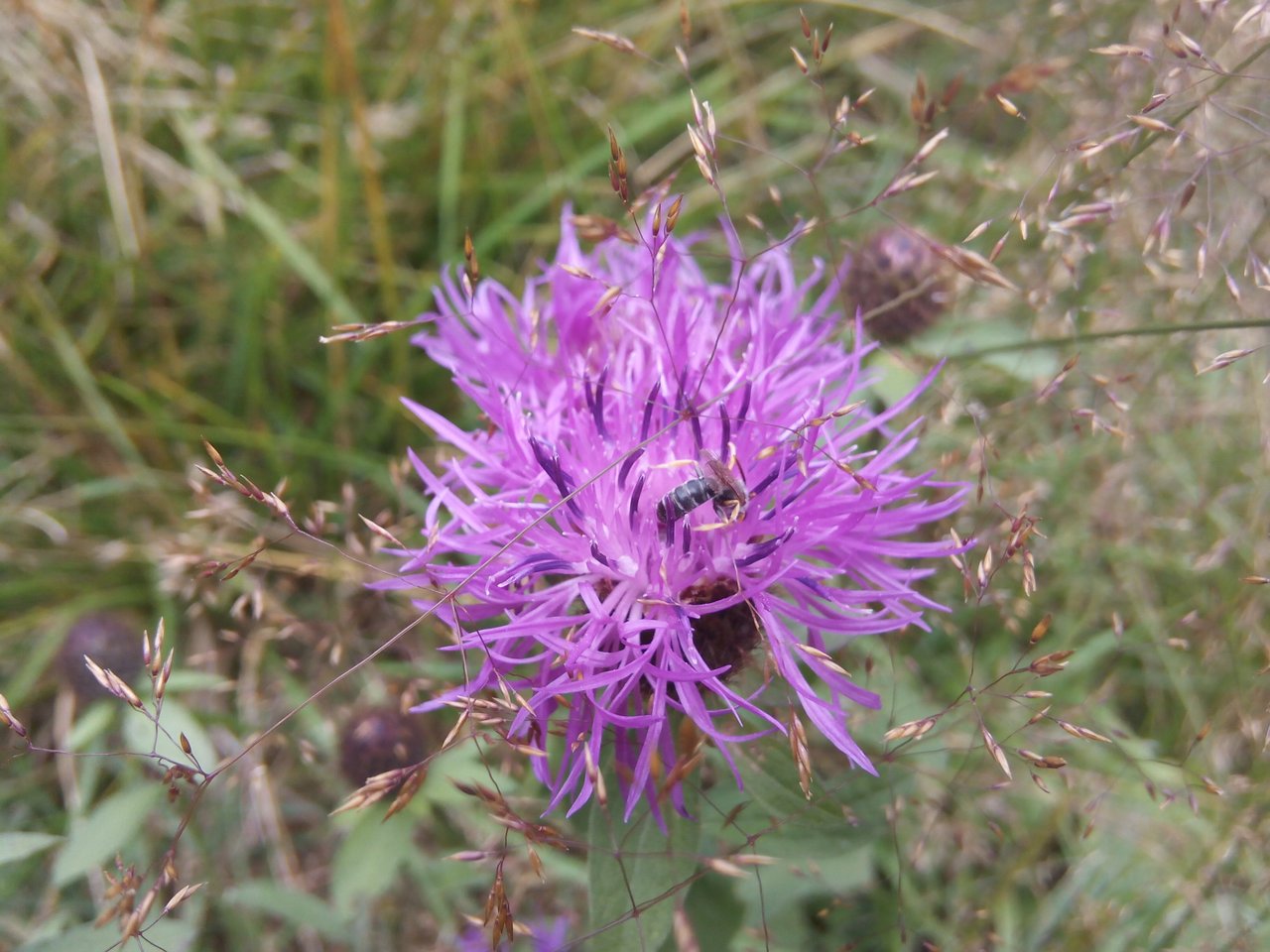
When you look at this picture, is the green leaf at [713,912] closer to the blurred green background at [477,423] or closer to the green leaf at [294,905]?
the blurred green background at [477,423]

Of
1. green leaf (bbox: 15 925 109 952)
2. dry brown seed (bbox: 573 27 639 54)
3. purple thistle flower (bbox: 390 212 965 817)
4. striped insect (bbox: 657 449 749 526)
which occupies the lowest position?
green leaf (bbox: 15 925 109 952)

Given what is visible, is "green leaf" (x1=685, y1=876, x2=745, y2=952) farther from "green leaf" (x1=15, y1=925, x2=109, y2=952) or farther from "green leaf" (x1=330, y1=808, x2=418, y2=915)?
"green leaf" (x1=15, y1=925, x2=109, y2=952)

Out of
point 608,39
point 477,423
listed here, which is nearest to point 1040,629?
point 608,39

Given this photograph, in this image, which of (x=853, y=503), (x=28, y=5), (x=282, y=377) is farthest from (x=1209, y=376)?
(x=28, y=5)

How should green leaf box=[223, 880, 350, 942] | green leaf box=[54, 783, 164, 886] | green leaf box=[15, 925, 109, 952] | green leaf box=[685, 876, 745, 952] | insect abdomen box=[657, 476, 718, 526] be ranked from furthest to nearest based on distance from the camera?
green leaf box=[223, 880, 350, 942] < green leaf box=[54, 783, 164, 886] < green leaf box=[685, 876, 745, 952] < green leaf box=[15, 925, 109, 952] < insect abdomen box=[657, 476, 718, 526]

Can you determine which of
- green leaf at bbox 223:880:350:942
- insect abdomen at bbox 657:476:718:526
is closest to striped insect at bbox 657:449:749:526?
insect abdomen at bbox 657:476:718:526

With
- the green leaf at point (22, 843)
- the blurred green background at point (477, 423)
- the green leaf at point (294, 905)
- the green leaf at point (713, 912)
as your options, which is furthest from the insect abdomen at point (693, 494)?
the green leaf at point (294, 905)

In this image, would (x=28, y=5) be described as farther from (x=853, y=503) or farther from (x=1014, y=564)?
(x=1014, y=564)
